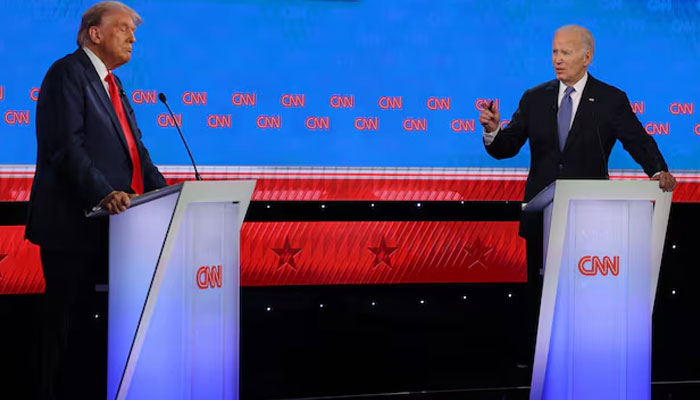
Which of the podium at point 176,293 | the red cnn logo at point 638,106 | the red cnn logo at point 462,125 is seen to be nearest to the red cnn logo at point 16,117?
the podium at point 176,293

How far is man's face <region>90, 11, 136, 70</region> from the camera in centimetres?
318

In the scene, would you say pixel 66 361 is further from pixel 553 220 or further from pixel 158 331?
pixel 553 220

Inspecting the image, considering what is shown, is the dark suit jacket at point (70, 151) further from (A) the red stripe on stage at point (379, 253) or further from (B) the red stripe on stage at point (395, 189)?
(A) the red stripe on stage at point (379, 253)

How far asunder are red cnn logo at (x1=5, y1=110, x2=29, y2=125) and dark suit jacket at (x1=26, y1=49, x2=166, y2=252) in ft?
3.97

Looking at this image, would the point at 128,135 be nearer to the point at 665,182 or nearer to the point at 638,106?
the point at 665,182

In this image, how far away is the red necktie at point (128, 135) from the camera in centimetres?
317

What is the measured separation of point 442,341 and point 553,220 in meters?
1.92

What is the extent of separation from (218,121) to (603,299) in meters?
2.17

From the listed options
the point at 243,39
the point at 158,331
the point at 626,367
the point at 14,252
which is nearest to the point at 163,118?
the point at 243,39

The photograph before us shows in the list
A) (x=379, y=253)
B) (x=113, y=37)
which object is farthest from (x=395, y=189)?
(x=113, y=37)

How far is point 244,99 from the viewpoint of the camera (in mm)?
4402

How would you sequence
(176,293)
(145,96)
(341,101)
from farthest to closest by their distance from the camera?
1. (341,101)
2. (145,96)
3. (176,293)

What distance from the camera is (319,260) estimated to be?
4.53 metres

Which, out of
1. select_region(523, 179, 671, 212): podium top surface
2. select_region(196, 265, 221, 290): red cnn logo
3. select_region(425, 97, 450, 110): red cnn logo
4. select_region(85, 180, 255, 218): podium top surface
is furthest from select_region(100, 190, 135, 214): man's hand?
select_region(425, 97, 450, 110): red cnn logo
